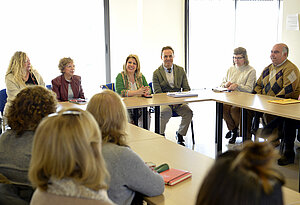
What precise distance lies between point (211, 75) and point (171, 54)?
3.58m

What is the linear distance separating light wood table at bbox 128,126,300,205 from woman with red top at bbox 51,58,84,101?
1.71 meters

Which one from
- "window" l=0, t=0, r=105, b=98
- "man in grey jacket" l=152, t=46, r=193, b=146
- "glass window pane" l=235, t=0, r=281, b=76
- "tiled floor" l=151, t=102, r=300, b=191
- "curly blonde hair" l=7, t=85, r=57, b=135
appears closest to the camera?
"curly blonde hair" l=7, t=85, r=57, b=135

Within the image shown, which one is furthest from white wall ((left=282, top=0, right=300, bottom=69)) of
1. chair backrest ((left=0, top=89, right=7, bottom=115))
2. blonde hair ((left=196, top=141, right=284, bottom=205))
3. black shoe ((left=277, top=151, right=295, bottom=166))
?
blonde hair ((left=196, top=141, right=284, bottom=205))

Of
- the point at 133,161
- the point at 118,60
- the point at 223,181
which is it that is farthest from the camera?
the point at 118,60

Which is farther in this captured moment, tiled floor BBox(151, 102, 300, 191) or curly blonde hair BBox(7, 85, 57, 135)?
tiled floor BBox(151, 102, 300, 191)

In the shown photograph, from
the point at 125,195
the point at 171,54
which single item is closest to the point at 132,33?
the point at 171,54

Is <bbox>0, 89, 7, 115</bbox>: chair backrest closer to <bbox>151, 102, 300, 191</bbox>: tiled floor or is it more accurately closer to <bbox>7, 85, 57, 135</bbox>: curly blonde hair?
<bbox>151, 102, 300, 191</bbox>: tiled floor

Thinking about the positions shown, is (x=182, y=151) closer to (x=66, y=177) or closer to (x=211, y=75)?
(x=66, y=177)

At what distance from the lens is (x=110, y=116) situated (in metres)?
1.68

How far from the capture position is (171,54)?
192 inches

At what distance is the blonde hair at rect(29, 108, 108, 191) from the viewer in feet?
3.52

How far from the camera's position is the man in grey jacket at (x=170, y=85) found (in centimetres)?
473

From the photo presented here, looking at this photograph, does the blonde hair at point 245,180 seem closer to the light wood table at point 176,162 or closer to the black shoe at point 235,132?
the light wood table at point 176,162

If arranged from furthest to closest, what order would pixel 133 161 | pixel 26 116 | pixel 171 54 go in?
1. pixel 171 54
2. pixel 26 116
3. pixel 133 161
